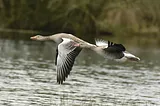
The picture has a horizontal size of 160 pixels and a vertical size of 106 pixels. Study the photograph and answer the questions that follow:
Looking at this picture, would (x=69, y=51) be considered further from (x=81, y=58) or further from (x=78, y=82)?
(x=81, y=58)

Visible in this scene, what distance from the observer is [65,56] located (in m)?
14.5

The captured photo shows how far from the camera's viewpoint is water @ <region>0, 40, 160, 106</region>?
52.8 feet

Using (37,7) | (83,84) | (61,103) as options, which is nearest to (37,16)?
(37,7)

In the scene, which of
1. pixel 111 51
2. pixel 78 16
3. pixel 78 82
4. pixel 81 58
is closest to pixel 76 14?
pixel 78 16

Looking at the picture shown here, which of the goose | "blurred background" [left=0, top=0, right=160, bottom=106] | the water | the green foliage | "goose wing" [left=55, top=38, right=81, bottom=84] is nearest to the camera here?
the goose

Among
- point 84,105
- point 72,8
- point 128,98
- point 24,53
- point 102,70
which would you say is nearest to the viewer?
point 84,105

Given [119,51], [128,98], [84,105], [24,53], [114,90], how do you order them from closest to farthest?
1. [119,51]
2. [84,105]
3. [128,98]
4. [114,90]
5. [24,53]

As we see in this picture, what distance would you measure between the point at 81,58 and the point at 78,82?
1090 cm

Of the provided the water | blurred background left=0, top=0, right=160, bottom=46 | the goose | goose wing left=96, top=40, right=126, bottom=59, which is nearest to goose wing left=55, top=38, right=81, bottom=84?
the goose

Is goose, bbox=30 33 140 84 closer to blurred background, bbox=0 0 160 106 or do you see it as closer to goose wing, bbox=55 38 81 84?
goose wing, bbox=55 38 81 84

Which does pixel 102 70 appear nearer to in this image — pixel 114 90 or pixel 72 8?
pixel 114 90

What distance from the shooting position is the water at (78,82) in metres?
16.1

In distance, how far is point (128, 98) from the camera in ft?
56.8

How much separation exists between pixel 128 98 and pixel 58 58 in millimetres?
3502
